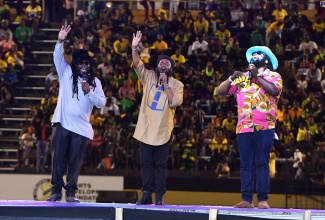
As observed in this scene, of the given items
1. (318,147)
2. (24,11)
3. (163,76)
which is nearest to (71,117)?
(163,76)

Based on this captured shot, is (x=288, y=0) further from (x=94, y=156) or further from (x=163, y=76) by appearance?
(x=163, y=76)

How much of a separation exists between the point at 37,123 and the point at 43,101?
1.07 meters

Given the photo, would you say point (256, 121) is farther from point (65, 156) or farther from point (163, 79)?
point (65, 156)

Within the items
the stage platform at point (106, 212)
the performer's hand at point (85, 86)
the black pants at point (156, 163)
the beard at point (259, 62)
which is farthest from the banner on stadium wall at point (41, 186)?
the beard at point (259, 62)

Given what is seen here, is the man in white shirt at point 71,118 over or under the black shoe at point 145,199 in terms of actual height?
over

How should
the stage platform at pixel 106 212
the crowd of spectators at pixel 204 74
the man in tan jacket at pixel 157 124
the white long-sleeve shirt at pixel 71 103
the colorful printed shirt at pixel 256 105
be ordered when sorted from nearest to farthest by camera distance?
1. the stage platform at pixel 106 212
2. the colorful printed shirt at pixel 256 105
3. the white long-sleeve shirt at pixel 71 103
4. the man in tan jacket at pixel 157 124
5. the crowd of spectators at pixel 204 74

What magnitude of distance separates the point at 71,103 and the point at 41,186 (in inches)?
405

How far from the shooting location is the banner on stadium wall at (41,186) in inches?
867

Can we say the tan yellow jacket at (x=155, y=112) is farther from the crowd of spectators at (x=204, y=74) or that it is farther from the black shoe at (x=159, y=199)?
the crowd of spectators at (x=204, y=74)

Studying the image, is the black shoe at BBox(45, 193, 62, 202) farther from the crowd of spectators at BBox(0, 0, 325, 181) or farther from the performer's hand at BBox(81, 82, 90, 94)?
the crowd of spectators at BBox(0, 0, 325, 181)

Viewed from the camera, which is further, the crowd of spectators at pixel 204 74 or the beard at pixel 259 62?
the crowd of spectators at pixel 204 74

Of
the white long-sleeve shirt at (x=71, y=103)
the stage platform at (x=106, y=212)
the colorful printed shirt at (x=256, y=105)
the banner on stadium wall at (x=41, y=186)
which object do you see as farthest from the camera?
the banner on stadium wall at (x=41, y=186)

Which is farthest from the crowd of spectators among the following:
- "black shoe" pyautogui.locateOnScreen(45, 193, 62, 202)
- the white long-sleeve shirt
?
"black shoe" pyautogui.locateOnScreen(45, 193, 62, 202)

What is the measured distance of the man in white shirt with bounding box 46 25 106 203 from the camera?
40.2ft
